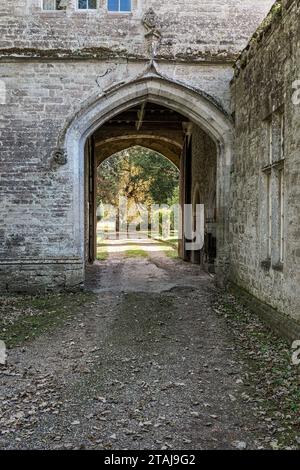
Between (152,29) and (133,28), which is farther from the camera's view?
(133,28)

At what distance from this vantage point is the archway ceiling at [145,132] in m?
15.2

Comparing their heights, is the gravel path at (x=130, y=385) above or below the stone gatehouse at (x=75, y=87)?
below

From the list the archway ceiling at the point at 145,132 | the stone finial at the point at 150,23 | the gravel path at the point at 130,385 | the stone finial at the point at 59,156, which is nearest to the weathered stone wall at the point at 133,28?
the stone finial at the point at 150,23

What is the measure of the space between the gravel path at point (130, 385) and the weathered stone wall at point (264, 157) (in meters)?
1.03

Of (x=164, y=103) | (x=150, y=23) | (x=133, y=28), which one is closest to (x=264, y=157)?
(x=164, y=103)

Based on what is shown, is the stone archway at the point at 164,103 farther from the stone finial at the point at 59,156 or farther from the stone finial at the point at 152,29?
the stone finial at the point at 152,29

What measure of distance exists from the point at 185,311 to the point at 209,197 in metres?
6.12

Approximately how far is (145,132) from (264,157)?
1118 cm

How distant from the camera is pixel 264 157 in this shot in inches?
297

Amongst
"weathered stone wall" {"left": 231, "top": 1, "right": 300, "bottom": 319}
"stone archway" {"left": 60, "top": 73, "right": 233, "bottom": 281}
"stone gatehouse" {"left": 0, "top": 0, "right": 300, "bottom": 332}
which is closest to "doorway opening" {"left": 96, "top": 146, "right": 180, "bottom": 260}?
"stone archway" {"left": 60, "top": 73, "right": 233, "bottom": 281}

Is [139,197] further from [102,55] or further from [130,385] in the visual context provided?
[130,385]
